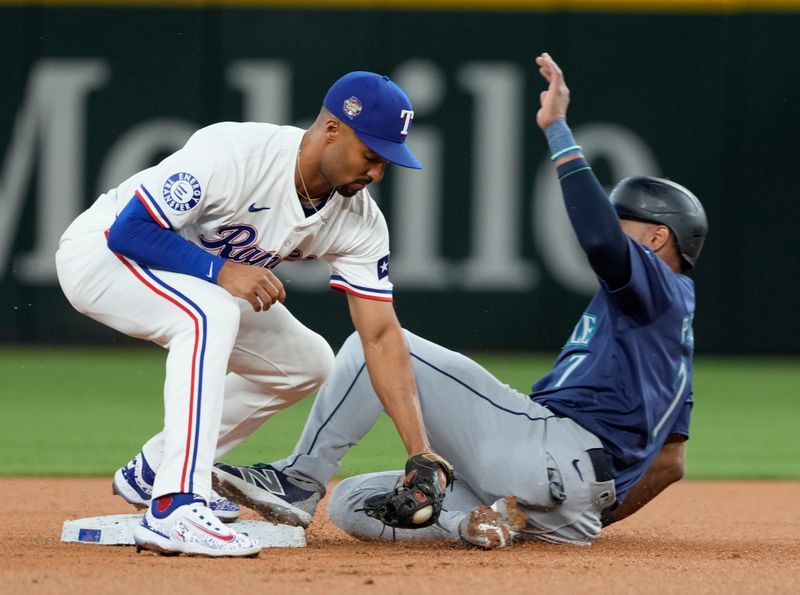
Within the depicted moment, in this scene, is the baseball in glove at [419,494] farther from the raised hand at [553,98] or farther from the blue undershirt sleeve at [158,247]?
the raised hand at [553,98]

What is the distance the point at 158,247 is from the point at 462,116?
7753mm

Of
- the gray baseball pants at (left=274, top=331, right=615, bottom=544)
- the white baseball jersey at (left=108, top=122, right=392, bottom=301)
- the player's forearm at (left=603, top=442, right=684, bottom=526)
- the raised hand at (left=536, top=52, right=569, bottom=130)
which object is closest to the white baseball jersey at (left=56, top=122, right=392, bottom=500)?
the white baseball jersey at (left=108, top=122, right=392, bottom=301)

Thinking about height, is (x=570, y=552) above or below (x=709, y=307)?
above

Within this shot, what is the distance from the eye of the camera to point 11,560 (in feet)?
13.0

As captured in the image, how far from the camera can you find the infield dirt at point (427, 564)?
3.57 m

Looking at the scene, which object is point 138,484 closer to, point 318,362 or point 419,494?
point 318,362

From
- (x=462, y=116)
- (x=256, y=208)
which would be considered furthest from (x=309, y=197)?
(x=462, y=116)

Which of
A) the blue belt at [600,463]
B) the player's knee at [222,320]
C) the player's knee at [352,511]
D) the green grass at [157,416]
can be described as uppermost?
the player's knee at [222,320]

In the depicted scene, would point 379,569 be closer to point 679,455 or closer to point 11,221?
point 679,455

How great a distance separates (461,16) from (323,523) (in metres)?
7.28

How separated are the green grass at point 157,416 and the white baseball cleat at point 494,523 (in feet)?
7.24

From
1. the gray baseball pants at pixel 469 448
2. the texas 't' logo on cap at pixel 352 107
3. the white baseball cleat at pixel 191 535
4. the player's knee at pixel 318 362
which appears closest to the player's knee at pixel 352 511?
the gray baseball pants at pixel 469 448

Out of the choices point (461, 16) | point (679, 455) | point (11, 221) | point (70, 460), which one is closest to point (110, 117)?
point (11, 221)

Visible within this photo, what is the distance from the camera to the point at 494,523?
13.9ft
